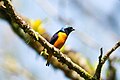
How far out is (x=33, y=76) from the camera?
4.39 m

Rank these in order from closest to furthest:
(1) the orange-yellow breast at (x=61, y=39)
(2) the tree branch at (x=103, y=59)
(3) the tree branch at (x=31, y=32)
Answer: (3) the tree branch at (x=31, y=32) → (2) the tree branch at (x=103, y=59) → (1) the orange-yellow breast at (x=61, y=39)

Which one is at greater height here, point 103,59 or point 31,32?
point 103,59

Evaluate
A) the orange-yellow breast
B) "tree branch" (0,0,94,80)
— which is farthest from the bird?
"tree branch" (0,0,94,80)

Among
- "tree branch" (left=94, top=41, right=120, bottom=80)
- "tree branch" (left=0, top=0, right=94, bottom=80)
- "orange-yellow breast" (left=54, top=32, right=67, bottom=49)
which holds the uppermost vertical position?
"orange-yellow breast" (left=54, top=32, right=67, bottom=49)

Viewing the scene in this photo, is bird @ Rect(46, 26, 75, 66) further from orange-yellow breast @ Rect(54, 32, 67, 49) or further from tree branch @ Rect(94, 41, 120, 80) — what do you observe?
tree branch @ Rect(94, 41, 120, 80)

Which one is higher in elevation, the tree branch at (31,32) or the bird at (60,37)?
the bird at (60,37)

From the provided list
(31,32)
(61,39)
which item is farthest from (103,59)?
(61,39)

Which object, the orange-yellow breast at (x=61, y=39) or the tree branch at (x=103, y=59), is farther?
the orange-yellow breast at (x=61, y=39)

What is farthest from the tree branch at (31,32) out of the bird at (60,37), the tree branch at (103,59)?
the bird at (60,37)

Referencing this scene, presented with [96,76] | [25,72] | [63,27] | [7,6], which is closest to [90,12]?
[63,27]

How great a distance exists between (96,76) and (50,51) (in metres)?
0.36

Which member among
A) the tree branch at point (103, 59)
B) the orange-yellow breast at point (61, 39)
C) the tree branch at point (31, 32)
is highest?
the orange-yellow breast at point (61, 39)

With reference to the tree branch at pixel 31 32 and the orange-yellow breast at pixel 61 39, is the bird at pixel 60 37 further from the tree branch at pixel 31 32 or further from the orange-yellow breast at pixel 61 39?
the tree branch at pixel 31 32

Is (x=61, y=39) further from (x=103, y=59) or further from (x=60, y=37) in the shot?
(x=103, y=59)
